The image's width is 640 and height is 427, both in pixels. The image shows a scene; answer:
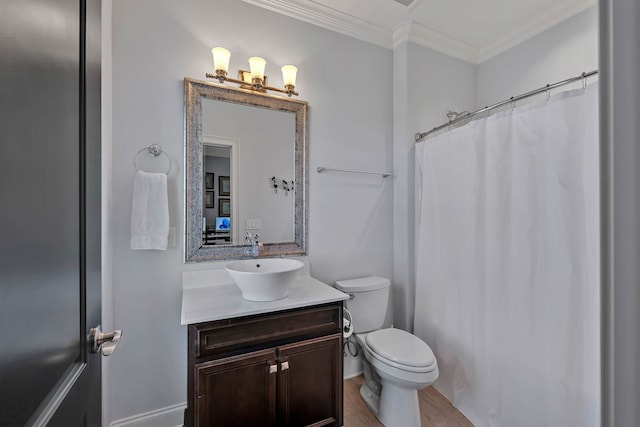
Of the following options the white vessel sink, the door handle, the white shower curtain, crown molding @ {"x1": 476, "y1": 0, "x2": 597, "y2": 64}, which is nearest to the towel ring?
the white vessel sink

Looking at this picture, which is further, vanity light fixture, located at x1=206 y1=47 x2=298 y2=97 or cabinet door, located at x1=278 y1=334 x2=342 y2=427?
vanity light fixture, located at x1=206 y1=47 x2=298 y2=97

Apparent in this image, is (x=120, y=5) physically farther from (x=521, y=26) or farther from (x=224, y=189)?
(x=521, y=26)

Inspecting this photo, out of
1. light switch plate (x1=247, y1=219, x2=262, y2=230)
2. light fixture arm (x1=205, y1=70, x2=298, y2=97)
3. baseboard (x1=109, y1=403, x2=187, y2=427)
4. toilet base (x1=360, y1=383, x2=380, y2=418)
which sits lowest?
toilet base (x1=360, y1=383, x2=380, y2=418)

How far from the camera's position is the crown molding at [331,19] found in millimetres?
1922

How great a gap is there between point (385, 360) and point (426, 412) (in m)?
0.57

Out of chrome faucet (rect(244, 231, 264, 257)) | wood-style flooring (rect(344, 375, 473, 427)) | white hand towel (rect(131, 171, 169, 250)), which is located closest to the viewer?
white hand towel (rect(131, 171, 169, 250))

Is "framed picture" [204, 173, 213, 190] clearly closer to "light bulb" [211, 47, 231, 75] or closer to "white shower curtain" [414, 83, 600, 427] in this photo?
"light bulb" [211, 47, 231, 75]

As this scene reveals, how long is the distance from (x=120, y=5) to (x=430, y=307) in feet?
8.94

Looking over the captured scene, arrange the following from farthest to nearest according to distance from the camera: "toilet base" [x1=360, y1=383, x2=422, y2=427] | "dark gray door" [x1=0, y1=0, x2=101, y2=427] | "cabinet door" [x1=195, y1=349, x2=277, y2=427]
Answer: "toilet base" [x1=360, y1=383, x2=422, y2=427] → "cabinet door" [x1=195, y1=349, x2=277, y2=427] → "dark gray door" [x1=0, y1=0, x2=101, y2=427]

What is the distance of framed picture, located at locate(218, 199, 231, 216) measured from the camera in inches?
69.7

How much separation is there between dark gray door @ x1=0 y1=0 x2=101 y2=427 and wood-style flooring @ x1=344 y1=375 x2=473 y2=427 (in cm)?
152

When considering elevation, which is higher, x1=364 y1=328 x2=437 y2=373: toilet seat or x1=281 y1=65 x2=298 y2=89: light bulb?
x1=281 y1=65 x2=298 y2=89: light bulb

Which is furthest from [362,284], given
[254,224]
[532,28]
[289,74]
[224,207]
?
[532,28]

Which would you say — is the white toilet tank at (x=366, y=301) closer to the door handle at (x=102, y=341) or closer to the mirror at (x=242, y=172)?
the mirror at (x=242, y=172)
